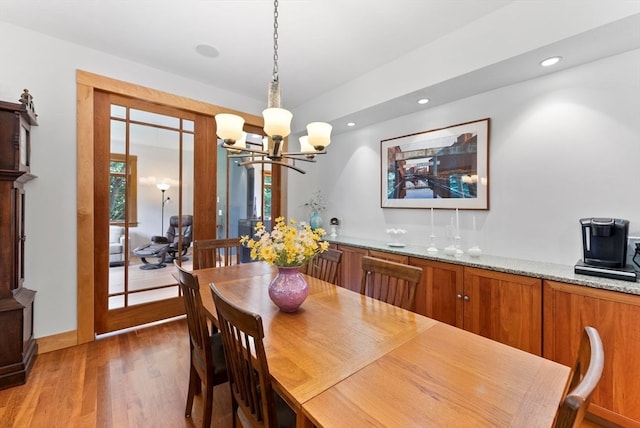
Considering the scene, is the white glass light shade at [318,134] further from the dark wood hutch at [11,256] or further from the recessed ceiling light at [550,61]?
the dark wood hutch at [11,256]

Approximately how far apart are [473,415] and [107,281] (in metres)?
3.40

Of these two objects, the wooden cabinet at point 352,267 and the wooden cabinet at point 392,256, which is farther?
the wooden cabinet at point 352,267

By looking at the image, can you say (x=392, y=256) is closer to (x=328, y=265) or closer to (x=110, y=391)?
(x=328, y=265)

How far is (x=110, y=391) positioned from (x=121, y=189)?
1927 mm

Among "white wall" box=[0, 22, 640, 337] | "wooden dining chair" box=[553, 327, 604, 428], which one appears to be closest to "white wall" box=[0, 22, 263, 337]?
"white wall" box=[0, 22, 640, 337]

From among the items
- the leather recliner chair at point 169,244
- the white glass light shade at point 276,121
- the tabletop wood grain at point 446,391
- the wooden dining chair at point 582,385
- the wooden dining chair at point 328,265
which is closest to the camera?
the wooden dining chair at point 582,385

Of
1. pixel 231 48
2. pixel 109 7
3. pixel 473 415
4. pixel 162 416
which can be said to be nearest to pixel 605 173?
pixel 473 415

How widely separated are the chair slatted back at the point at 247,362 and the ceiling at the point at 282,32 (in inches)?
87.4

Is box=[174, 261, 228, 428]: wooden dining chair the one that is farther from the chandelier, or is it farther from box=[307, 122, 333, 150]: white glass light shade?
box=[307, 122, 333, 150]: white glass light shade

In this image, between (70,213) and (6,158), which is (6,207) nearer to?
(6,158)

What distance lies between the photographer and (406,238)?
3.37m

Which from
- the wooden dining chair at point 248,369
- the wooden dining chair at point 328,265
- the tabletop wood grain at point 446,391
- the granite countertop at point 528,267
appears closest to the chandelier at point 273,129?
the wooden dining chair at point 328,265

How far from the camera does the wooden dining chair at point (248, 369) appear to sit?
37.4 inches

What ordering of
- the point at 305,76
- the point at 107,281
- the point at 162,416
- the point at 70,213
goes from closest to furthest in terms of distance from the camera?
the point at 162,416, the point at 70,213, the point at 107,281, the point at 305,76
